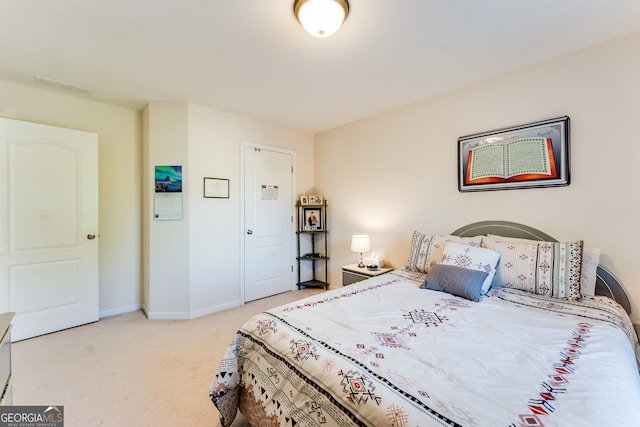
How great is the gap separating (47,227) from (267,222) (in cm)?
226

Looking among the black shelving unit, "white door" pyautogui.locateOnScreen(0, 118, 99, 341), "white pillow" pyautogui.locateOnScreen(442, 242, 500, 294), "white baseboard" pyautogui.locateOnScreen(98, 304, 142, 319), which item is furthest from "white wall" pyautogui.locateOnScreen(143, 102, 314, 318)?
"white pillow" pyautogui.locateOnScreen(442, 242, 500, 294)

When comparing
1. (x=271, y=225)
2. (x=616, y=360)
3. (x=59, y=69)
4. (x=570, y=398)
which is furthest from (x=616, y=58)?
(x=59, y=69)

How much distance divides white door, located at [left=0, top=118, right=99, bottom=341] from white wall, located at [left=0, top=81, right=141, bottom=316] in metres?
0.17

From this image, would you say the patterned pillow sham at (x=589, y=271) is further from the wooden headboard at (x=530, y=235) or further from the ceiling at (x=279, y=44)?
the ceiling at (x=279, y=44)

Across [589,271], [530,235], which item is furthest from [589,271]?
[530,235]

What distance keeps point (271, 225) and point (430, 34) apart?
9.25 ft

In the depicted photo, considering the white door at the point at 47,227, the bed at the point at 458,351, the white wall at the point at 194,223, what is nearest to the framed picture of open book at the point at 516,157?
the bed at the point at 458,351

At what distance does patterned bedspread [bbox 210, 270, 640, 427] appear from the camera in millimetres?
837

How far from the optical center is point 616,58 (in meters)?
1.88

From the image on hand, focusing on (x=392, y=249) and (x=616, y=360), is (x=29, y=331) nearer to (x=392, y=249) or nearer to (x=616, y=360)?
(x=392, y=249)

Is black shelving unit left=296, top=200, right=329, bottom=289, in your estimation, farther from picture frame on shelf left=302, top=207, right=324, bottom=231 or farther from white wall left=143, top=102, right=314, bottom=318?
white wall left=143, top=102, right=314, bottom=318

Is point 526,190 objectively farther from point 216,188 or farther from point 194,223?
point 194,223

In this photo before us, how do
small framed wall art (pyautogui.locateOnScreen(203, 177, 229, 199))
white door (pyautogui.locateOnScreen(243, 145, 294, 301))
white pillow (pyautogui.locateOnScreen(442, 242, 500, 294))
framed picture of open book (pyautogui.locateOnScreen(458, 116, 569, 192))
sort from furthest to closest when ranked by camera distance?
white door (pyautogui.locateOnScreen(243, 145, 294, 301)) < small framed wall art (pyautogui.locateOnScreen(203, 177, 229, 199)) < framed picture of open book (pyautogui.locateOnScreen(458, 116, 569, 192)) < white pillow (pyautogui.locateOnScreen(442, 242, 500, 294))

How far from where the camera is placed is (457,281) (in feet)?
6.23
